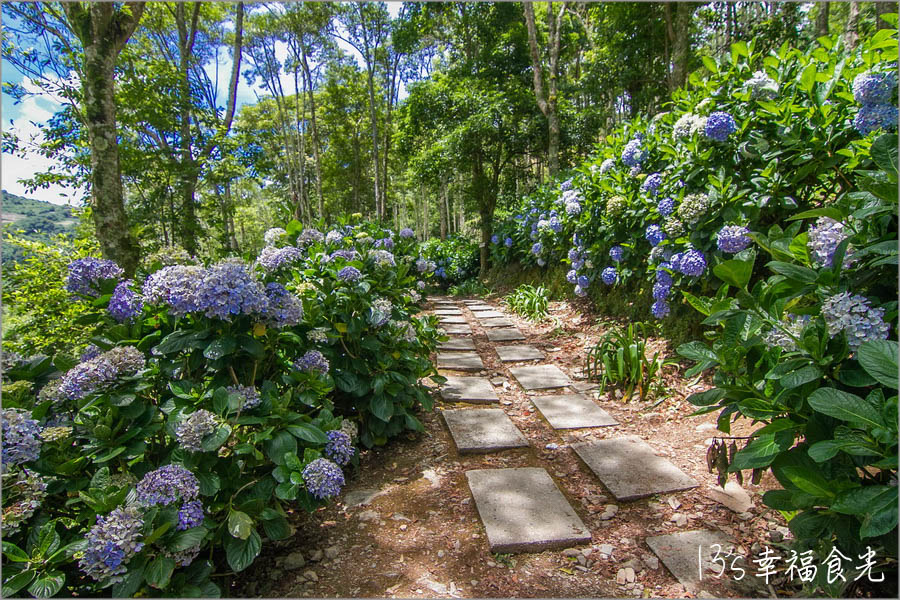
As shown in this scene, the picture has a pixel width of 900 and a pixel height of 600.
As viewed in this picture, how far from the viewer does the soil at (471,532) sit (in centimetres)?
147

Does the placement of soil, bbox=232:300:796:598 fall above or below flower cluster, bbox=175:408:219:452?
below

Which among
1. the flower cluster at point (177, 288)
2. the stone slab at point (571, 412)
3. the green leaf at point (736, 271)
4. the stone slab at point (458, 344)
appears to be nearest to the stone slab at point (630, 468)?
the stone slab at point (571, 412)

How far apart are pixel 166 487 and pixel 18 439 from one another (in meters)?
0.39

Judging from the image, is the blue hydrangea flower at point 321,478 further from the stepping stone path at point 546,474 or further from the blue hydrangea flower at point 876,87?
the blue hydrangea flower at point 876,87

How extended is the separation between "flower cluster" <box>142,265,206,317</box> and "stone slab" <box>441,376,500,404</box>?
2047mm

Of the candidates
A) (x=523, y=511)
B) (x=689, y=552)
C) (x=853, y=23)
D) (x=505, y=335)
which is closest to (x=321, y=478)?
(x=523, y=511)

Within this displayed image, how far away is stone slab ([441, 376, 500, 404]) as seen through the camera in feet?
10.3

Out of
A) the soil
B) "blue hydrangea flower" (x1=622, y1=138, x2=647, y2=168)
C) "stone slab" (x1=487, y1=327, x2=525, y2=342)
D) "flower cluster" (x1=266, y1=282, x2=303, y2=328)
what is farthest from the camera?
"stone slab" (x1=487, y1=327, x2=525, y2=342)

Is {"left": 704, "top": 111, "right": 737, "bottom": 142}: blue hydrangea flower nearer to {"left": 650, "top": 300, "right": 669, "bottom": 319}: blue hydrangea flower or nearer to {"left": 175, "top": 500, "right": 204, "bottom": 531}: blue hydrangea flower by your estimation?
{"left": 650, "top": 300, "right": 669, "bottom": 319}: blue hydrangea flower

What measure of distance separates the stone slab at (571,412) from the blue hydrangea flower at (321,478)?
5.56ft

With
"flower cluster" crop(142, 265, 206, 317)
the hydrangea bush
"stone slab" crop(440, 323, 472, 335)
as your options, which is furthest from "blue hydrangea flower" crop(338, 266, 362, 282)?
"stone slab" crop(440, 323, 472, 335)

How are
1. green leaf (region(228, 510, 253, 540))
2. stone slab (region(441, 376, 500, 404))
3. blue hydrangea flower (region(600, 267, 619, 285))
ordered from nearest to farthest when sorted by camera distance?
green leaf (region(228, 510, 253, 540)) < stone slab (region(441, 376, 500, 404)) < blue hydrangea flower (region(600, 267, 619, 285))

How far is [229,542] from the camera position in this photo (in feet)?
4.33

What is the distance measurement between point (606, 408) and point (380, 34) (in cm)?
1647
